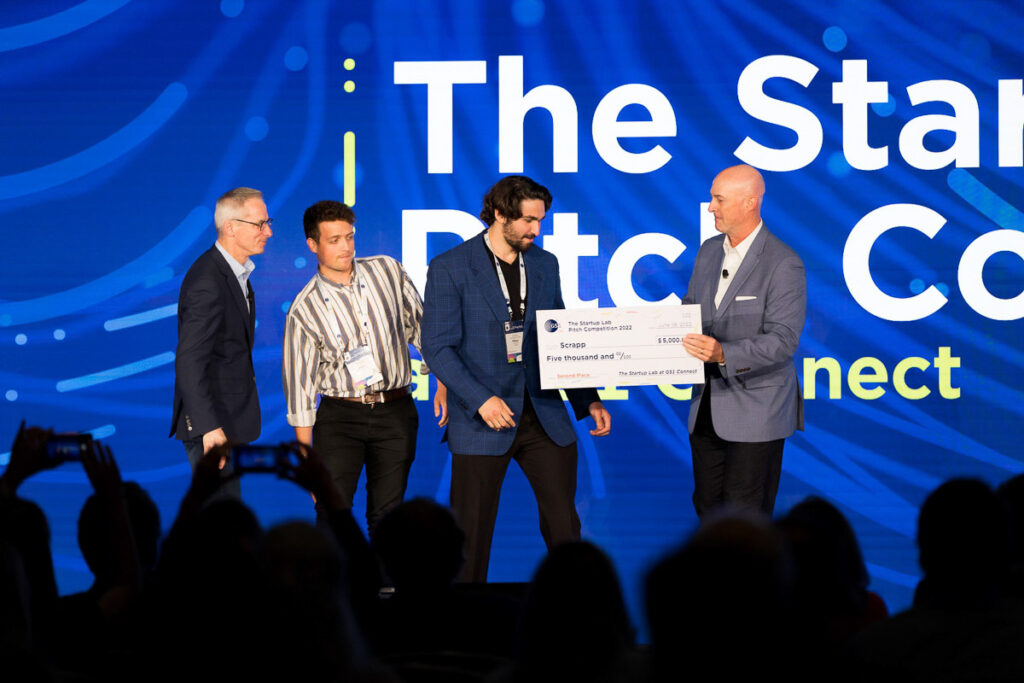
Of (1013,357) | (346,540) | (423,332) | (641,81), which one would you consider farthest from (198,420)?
(1013,357)

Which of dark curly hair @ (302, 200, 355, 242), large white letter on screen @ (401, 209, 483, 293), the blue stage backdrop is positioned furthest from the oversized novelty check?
large white letter on screen @ (401, 209, 483, 293)

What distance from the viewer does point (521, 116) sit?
5285mm

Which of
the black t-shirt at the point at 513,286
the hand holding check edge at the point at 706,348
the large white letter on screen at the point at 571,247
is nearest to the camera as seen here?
the hand holding check edge at the point at 706,348

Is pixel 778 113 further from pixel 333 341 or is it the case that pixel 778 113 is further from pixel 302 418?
pixel 302 418

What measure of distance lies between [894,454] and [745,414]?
1847 millimetres

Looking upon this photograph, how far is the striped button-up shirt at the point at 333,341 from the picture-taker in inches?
158

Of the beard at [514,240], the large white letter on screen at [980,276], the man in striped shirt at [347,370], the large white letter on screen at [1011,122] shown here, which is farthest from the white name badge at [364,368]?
the large white letter on screen at [1011,122]

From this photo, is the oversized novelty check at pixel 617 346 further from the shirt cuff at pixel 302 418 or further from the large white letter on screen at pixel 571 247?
the large white letter on screen at pixel 571 247

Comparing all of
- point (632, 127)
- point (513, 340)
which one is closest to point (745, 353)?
point (513, 340)

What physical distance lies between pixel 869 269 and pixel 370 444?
2825 mm

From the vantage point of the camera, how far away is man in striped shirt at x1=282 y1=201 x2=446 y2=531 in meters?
4.01

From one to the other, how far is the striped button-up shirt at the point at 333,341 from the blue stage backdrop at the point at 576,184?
125 cm

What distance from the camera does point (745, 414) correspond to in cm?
382

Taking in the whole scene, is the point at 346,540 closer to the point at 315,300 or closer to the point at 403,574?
the point at 403,574
